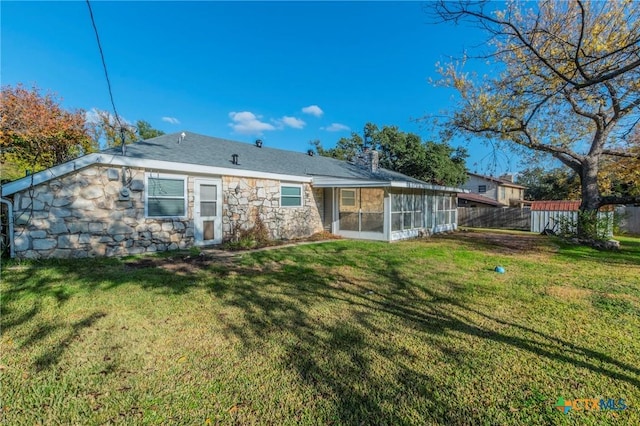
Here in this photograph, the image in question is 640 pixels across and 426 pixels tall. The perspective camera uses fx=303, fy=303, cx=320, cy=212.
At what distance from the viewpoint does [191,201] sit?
8789mm

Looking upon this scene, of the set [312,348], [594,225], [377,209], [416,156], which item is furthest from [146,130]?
[594,225]

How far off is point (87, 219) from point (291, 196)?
20.8 ft

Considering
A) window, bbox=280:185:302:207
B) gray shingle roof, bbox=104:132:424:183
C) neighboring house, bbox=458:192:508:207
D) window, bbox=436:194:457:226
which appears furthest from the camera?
neighboring house, bbox=458:192:508:207

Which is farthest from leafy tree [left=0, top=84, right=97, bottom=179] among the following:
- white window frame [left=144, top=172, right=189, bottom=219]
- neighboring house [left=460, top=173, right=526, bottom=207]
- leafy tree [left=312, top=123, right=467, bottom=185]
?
neighboring house [left=460, top=173, right=526, bottom=207]

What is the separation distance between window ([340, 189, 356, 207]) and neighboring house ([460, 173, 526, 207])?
78.6ft

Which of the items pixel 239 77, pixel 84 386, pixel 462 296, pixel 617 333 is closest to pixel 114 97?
pixel 84 386

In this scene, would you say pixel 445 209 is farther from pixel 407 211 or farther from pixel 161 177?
pixel 161 177

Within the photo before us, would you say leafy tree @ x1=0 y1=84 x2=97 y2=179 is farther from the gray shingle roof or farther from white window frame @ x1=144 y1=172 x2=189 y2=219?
white window frame @ x1=144 y1=172 x2=189 y2=219

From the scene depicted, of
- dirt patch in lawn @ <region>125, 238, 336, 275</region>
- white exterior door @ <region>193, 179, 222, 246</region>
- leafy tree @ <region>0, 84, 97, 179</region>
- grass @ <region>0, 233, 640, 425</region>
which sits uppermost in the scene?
leafy tree @ <region>0, 84, 97, 179</region>

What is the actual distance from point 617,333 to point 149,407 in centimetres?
452

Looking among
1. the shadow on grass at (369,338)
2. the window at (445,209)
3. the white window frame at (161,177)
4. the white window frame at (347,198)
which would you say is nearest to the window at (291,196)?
the white window frame at (347,198)

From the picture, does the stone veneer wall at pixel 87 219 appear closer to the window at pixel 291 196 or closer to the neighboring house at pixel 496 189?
the window at pixel 291 196

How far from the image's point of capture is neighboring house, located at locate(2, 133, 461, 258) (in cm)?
665

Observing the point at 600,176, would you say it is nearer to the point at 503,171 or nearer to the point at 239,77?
the point at 503,171
